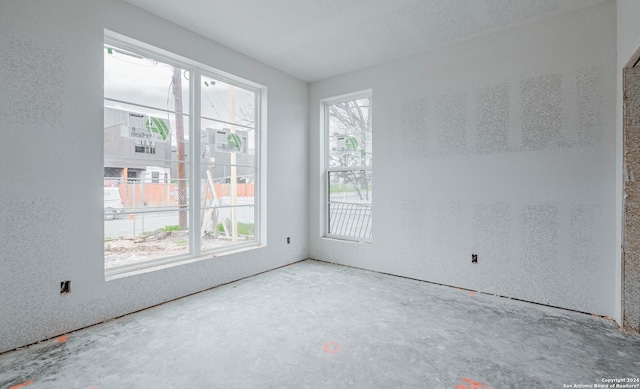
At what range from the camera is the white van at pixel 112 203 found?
9.16ft

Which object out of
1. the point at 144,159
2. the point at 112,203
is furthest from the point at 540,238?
the point at 112,203

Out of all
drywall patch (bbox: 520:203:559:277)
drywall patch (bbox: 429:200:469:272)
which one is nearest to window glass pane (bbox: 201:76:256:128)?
drywall patch (bbox: 429:200:469:272)

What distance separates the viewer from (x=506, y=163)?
321cm

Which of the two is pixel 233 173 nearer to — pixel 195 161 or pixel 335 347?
pixel 195 161

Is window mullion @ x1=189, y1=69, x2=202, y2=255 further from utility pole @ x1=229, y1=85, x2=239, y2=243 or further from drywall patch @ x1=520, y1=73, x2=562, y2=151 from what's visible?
drywall patch @ x1=520, y1=73, x2=562, y2=151

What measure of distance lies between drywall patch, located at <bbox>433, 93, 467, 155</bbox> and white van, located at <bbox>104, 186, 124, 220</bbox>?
3532 millimetres

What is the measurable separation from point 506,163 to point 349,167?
6.85ft

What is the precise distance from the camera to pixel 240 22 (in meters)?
3.05

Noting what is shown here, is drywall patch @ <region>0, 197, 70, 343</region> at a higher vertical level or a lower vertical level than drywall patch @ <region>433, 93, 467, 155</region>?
lower

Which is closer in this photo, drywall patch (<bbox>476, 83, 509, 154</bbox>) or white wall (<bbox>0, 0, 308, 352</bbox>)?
white wall (<bbox>0, 0, 308, 352</bbox>)

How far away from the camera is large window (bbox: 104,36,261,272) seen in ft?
9.41

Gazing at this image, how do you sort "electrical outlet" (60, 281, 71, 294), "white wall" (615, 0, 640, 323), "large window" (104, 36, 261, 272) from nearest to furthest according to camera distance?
"white wall" (615, 0, 640, 323), "electrical outlet" (60, 281, 71, 294), "large window" (104, 36, 261, 272)

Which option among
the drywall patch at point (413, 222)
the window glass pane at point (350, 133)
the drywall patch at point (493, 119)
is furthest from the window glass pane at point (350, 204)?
the drywall patch at point (493, 119)

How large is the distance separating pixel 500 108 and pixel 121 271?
4255 mm
